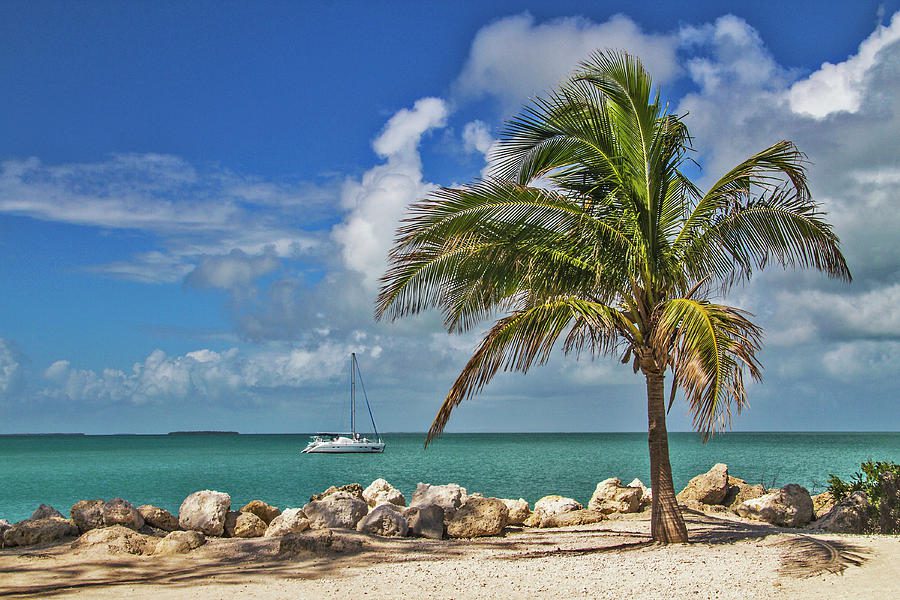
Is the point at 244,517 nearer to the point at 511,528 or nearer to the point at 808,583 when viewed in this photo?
the point at 511,528

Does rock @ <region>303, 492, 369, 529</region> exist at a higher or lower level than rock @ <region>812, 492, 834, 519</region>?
higher

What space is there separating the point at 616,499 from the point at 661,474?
596 cm

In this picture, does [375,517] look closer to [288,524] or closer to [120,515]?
[288,524]

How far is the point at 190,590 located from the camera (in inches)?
379

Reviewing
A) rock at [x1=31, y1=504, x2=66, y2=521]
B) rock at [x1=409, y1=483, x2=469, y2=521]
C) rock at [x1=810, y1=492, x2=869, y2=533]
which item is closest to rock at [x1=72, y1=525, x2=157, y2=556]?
rock at [x1=31, y1=504, x2=66, y2=521]

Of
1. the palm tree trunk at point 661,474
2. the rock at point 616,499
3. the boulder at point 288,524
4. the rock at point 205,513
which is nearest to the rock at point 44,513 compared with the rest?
the rock at point 205,513

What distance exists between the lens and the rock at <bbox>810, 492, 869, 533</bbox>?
559 inches

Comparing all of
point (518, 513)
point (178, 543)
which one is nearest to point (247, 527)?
point (178, 543)

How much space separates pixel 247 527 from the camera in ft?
46.4

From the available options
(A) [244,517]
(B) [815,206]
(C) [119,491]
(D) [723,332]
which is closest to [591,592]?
(D) [723,332]

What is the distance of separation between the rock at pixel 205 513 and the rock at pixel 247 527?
0.23m

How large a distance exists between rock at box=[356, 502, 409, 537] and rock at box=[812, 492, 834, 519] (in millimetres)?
9005

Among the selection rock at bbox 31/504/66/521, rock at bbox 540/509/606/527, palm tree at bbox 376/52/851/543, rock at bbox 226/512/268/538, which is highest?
palm tree at bbox 376/52/851/543

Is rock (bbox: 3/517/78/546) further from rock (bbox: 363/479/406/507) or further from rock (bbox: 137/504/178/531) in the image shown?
rock (bbox: 363/479/406/507)
